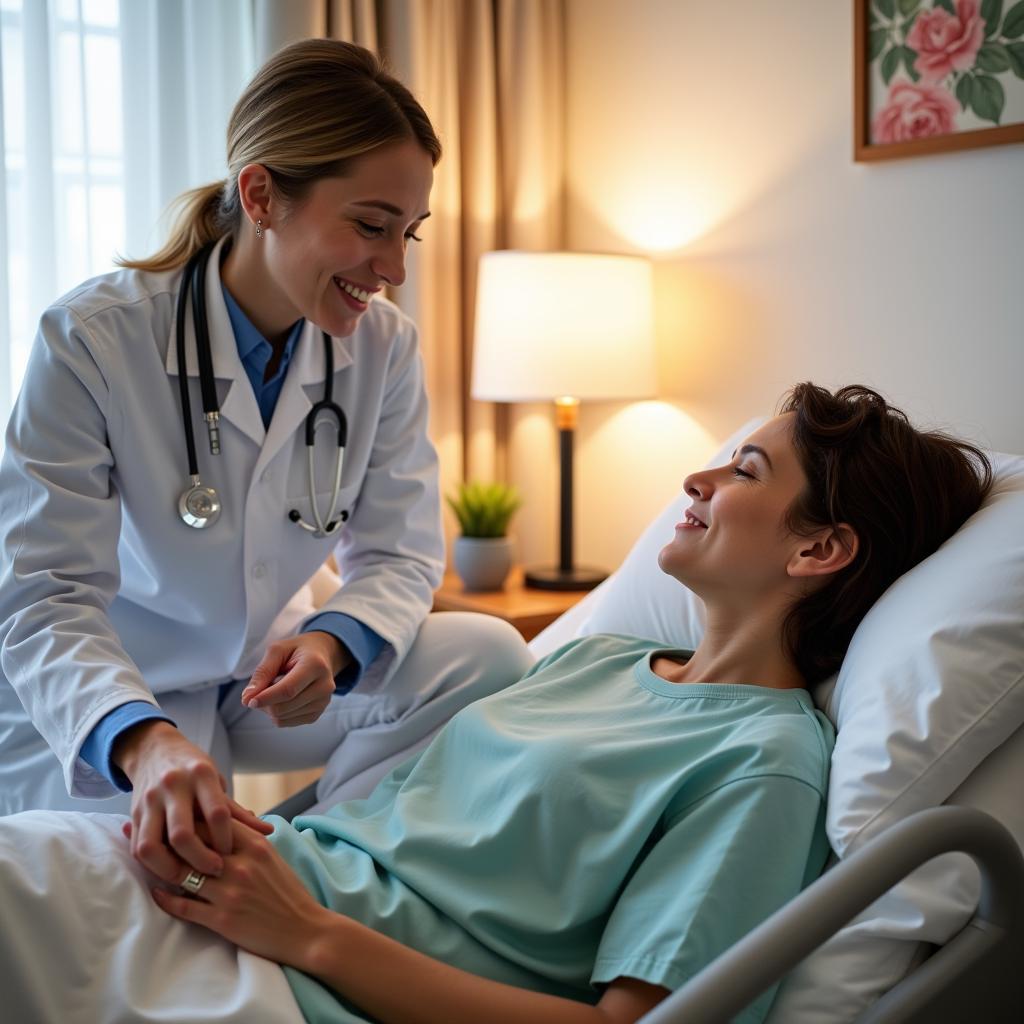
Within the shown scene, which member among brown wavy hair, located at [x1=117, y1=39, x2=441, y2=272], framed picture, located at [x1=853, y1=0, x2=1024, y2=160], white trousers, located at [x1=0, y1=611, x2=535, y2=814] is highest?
framed picture, located at [x1=853, y1=0, x2=1024, y2=160]

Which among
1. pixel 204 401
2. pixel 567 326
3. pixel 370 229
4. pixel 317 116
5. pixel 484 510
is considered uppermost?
pixel 317 116

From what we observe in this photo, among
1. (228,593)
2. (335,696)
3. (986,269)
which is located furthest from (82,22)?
(986,269)

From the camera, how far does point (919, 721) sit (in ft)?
3.73

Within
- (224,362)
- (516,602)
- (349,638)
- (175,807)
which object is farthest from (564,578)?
(175,807)

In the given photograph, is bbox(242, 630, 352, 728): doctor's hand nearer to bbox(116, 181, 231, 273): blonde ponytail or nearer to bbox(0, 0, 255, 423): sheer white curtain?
bbox(116, 181, 231, 273): blonde ponytail

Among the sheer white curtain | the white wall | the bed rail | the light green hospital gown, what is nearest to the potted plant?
the white wall

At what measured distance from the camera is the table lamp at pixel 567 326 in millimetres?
2469

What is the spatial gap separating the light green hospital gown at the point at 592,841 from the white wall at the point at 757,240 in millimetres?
1028

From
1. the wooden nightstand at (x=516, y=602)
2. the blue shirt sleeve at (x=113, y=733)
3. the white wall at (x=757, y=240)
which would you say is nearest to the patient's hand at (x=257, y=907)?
the blue shirt sleeve at (x=113, y=733)

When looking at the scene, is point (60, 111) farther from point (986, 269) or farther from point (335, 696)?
point (986, 269)

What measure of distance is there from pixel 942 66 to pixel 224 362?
4.22 feet

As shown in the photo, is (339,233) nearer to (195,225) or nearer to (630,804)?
(195,225)

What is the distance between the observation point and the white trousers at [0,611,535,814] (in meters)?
1.56

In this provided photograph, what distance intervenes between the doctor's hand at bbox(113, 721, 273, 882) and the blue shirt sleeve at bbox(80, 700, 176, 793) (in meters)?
0.09
